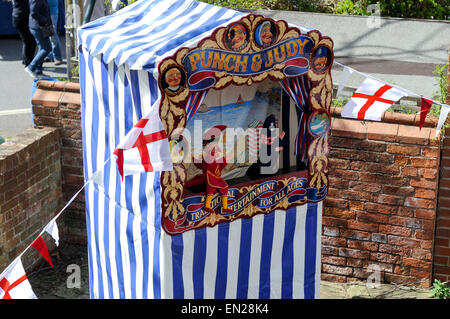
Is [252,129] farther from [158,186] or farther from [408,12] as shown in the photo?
[408,12]

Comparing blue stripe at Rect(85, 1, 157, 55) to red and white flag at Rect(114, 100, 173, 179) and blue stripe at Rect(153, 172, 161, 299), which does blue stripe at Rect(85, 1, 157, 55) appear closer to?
red and white flag at Rect(114, 100, 173, 179)

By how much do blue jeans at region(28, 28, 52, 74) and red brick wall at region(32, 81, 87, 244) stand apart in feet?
14.6

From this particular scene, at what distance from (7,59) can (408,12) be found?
7.47 meters

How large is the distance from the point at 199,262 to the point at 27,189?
94.2 inches

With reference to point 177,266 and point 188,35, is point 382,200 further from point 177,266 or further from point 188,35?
point 188,35

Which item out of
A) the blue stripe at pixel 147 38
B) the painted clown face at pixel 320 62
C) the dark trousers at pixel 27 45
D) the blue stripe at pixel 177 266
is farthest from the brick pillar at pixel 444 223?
the dark trousers at pixel 27 45

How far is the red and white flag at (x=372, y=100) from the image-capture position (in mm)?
5922

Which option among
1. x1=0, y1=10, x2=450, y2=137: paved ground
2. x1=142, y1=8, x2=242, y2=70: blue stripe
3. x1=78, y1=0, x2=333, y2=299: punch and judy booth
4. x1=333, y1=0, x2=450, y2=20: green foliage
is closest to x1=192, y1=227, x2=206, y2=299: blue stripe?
x1=78, y1=0, x2=333, y2=299: punch and judy booth

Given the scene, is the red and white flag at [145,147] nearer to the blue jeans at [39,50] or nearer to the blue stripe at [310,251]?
the blue stripe at [310,251]

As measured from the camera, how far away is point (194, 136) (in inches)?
233

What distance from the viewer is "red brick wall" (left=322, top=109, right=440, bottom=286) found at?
7.11 m

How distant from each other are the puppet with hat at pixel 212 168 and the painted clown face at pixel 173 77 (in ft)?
2.73

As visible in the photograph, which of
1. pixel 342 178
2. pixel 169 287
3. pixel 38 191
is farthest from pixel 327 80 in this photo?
pixel 38 191

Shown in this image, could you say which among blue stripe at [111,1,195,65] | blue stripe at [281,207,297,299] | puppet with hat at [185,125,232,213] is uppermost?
blue stripe at [111,1,195,65]
